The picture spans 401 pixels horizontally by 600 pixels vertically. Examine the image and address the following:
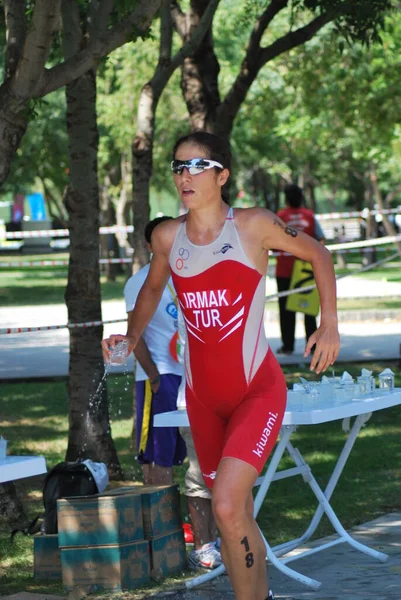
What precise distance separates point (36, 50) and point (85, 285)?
2497 millimetres

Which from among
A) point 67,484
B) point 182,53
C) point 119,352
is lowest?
point 67,484

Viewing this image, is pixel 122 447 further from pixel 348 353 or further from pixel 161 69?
pixel 348 353

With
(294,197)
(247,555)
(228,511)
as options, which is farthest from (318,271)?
(294,197)

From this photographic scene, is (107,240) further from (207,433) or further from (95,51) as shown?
(207,433)

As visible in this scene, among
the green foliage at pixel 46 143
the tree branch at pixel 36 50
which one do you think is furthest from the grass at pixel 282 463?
the green foliage at pixel 46 143

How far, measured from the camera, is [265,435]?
5.05m

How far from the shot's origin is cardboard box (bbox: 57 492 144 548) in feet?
20.1

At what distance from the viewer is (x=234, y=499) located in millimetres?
4883

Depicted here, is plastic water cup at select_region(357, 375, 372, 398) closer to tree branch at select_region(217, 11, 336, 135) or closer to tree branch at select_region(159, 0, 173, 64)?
tree branch at select_region(159, 0, 173, 64)

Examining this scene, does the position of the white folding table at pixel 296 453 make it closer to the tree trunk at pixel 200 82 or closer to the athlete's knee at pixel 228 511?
the athlete's knee at pixel 228 511

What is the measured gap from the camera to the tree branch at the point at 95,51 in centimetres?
716

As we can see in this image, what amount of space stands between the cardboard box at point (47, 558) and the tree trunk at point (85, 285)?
2447 millimetres

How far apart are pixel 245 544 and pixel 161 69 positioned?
6565mm

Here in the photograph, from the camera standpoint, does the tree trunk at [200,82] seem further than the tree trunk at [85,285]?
Yes
